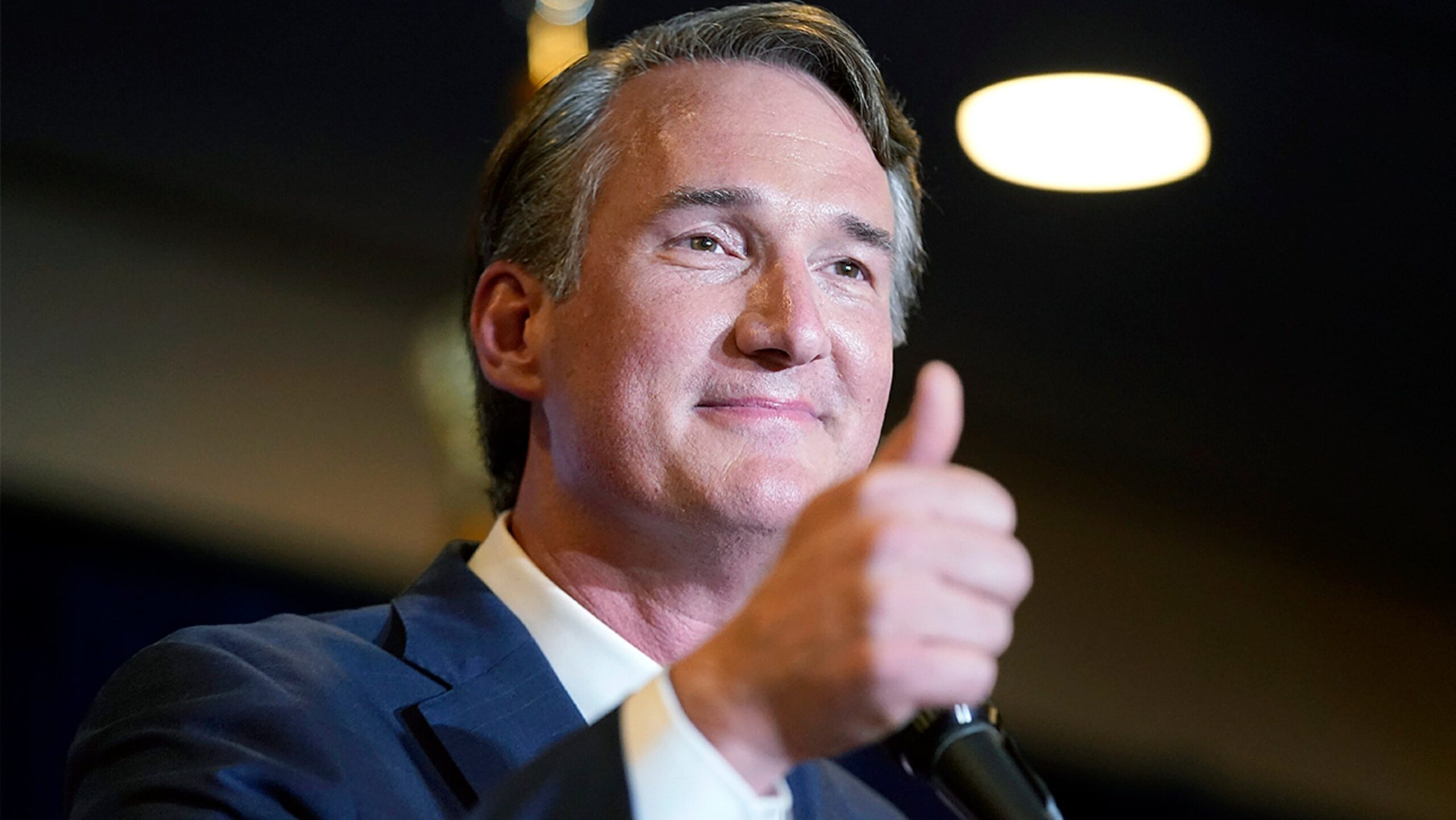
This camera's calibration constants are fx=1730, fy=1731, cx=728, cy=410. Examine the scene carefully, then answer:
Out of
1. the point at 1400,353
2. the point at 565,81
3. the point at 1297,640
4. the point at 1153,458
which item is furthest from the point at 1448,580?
the point at 565,81

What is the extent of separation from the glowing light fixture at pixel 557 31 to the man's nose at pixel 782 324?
78.6 inches

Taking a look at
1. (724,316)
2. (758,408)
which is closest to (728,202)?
(724,316)

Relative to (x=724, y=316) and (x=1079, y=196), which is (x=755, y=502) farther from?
(x=1079, y=196)

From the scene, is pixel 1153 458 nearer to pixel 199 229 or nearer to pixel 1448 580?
pixel 1448 580

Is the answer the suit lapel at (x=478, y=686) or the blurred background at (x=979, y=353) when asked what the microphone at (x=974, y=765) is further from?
the blurred background at (x=979, y=353)

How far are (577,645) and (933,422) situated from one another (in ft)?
2.78

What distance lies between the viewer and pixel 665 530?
1850mm

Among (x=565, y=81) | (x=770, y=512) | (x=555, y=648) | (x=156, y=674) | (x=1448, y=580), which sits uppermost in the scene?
(x=1448, y=580)

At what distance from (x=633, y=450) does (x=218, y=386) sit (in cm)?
361

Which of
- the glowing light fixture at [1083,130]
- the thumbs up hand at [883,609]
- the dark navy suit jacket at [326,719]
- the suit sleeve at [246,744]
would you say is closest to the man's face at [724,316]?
the dark navy suit jacket at [326,719]

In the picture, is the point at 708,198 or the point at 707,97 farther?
the point at 707,97

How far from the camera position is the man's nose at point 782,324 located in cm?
179

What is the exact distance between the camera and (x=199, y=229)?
5121 mm

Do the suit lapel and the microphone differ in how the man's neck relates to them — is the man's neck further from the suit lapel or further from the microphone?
the microphone
